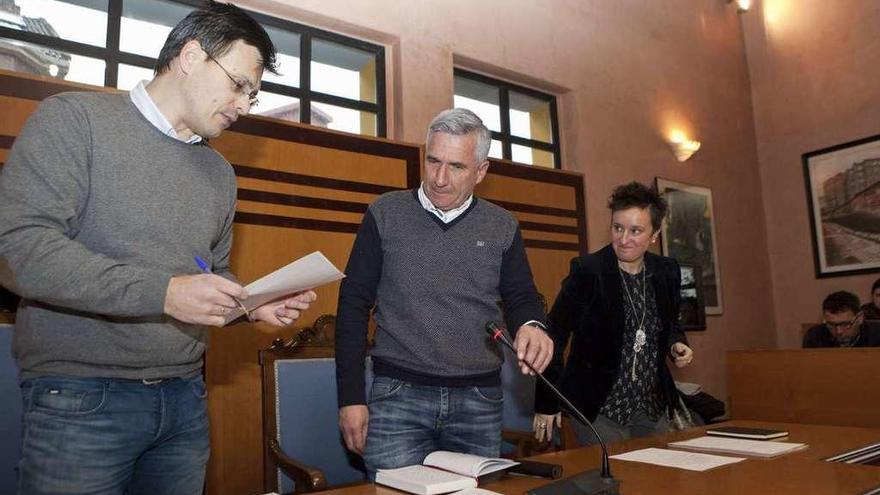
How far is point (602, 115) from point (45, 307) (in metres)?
4.86

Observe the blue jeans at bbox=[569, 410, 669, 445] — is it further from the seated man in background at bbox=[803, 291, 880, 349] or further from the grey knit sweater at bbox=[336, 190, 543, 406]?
the seated man in background at bbox=[803, 291, 880, 349]

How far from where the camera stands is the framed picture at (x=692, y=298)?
576 centimetres

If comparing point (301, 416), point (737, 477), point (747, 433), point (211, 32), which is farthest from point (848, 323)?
point (211, 32)

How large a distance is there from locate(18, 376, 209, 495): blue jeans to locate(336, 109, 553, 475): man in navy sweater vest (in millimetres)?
484

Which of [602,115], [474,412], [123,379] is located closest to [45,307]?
[123,379]

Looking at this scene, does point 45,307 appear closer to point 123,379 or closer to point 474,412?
point 123,379

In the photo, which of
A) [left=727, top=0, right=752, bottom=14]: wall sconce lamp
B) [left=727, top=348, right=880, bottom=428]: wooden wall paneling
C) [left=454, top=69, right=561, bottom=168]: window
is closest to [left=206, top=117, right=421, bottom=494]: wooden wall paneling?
[left=454, top=69, right=561, bottom=168]: window

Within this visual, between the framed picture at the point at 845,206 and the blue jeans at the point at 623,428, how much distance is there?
4683 mm

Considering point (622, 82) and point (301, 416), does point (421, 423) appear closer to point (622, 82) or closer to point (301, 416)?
point (301, 416)

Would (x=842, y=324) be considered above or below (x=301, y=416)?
above

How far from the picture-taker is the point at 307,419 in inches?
93.7

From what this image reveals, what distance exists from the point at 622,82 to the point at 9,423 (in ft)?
16.8

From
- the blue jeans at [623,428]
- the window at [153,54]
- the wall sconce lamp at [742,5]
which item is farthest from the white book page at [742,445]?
the wall sconce lamp at [742,5]

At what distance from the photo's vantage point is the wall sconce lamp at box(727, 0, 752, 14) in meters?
7.04
